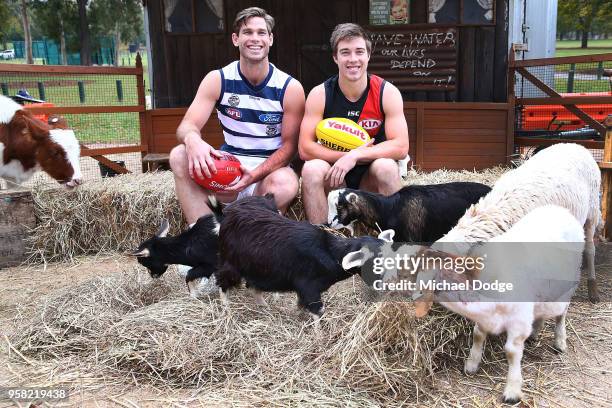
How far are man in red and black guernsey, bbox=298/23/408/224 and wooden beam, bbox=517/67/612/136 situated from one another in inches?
143

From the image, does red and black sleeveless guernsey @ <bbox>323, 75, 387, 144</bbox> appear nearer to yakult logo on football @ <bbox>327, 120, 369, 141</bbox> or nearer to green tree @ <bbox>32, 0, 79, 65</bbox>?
yakult logo on football @ <bbox>327, 120, 369, 141</bbox>

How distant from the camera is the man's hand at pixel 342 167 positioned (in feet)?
13.9

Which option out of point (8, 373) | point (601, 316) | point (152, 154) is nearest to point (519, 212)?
point (601, 316)

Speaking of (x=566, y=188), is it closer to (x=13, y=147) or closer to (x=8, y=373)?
(x=8, y=373)

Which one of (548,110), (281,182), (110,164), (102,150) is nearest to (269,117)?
(281,182)

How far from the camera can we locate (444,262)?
2.79 metres

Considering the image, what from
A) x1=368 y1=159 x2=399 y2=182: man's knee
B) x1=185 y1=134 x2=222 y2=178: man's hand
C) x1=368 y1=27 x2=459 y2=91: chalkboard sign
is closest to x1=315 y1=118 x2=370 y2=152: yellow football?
x1=368 y1=159 x2=399 y2=182: man's knee

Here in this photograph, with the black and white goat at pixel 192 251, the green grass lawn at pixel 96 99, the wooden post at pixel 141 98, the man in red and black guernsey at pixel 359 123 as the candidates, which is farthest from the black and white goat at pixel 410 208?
the green grass lawn at pixel 96 99

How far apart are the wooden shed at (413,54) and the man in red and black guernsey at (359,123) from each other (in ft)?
12.0

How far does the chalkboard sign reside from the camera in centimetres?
797

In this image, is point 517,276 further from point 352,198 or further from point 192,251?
point 192,251

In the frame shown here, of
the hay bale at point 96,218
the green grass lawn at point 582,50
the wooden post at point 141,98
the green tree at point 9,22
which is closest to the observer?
the hay bale at point 96,218

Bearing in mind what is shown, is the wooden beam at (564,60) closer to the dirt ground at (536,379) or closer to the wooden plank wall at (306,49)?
the wooden plank wall at (306,49)

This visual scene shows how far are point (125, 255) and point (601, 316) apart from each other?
4217 mm
